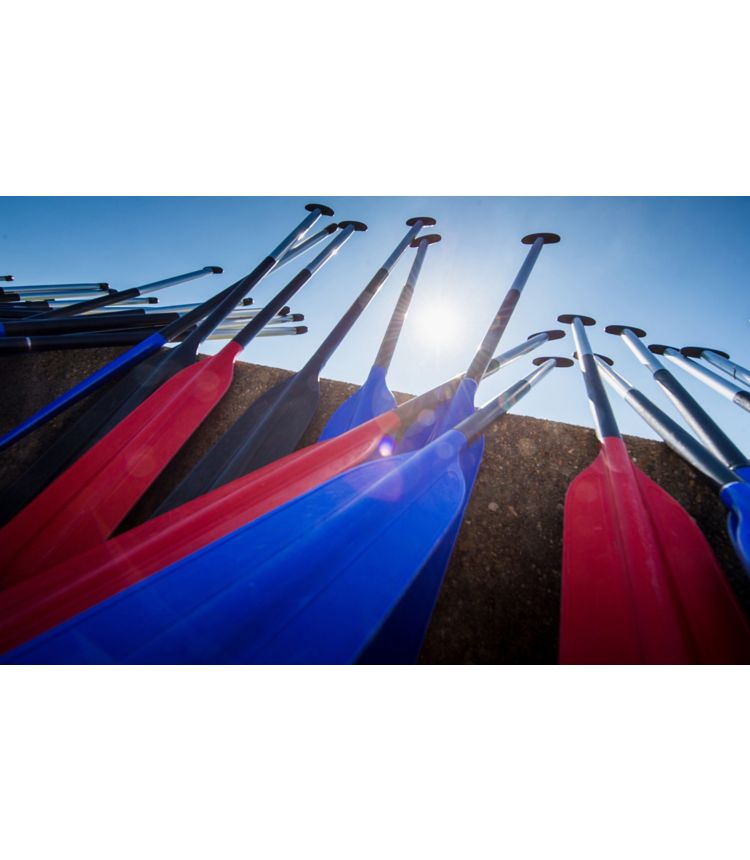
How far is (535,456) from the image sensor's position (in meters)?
1.64

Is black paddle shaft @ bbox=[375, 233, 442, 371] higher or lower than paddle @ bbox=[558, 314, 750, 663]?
higher

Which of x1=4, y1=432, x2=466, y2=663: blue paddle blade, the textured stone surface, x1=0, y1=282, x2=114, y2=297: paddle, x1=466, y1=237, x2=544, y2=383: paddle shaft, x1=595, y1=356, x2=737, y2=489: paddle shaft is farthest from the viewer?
x1=0, y1=282, x2=114, y2=297: paddle

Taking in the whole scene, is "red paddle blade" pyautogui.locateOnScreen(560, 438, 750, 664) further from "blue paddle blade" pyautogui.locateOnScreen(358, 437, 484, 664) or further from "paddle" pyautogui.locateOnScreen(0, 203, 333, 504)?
"paddle" pyautogui.locateOnScreen(0, 203, 333, 504)

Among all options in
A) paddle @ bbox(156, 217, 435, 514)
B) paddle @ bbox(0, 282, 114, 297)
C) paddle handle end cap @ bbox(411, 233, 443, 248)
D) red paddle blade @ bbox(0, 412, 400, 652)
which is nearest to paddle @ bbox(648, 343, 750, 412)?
paddle handle end cap @ bbox(411, 233, 443, 248)

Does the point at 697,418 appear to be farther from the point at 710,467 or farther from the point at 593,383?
the point at 593,383

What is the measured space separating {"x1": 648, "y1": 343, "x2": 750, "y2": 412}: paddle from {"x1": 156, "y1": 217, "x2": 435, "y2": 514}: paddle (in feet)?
8.31

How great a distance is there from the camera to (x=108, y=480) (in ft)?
4.89

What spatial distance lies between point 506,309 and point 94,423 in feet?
8.00

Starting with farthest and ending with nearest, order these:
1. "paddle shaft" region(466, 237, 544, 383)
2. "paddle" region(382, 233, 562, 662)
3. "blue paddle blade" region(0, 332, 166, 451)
Answer: "paddle shaft" region(466, 237, 544, 383), "blue paddle blade" region(0, 332, 166, 451), "paddle" region(382, 233, 562, 662)

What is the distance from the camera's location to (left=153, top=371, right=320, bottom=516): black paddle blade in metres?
1.50

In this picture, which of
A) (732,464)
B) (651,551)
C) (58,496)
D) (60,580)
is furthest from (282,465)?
(732,464)

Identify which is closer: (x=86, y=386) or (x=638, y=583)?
(x=638, y=583)

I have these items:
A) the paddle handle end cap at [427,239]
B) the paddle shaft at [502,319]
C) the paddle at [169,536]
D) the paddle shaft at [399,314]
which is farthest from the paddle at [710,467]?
the paddle handle end cap at [427,239]

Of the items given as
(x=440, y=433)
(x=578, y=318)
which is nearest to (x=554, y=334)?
(x=578, y=318)
